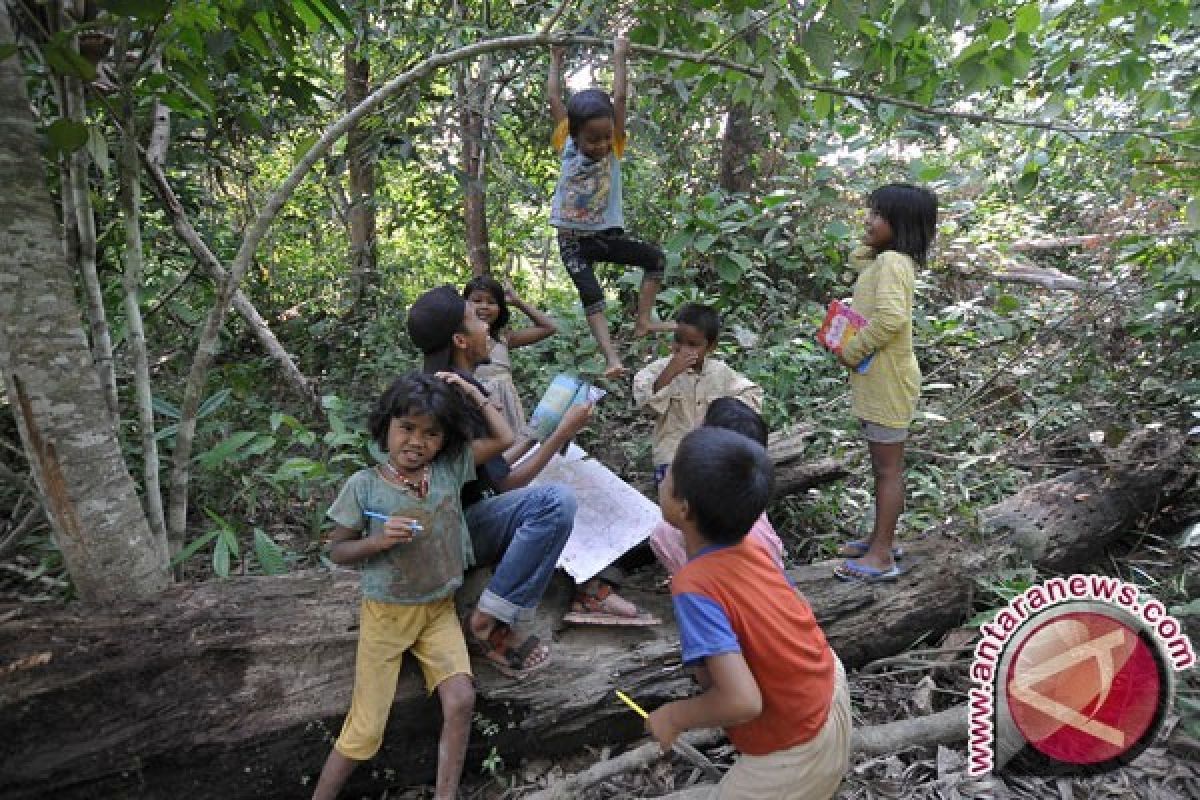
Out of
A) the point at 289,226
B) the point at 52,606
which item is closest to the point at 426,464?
the point at 52,606

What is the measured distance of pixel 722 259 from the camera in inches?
216

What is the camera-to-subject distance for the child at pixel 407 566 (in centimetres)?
247

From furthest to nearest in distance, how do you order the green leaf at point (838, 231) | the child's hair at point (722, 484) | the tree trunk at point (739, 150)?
the tree trunk at point (739, 150) → the green leaf at point (838, 231) → the child's hair at point (722, 484)

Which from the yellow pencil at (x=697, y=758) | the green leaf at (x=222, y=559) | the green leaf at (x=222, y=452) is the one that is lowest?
the yellow pencil at (x=697, y=758)

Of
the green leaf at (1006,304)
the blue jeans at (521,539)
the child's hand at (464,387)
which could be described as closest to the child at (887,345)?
the blue jeans at (521,539)

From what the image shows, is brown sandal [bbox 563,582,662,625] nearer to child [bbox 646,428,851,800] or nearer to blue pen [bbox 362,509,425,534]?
blue pen [bbox 362,509,425,534]

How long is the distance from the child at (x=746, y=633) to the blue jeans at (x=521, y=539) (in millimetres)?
851

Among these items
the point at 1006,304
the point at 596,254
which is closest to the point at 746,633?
the point at 596,254

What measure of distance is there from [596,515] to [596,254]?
1533 millimetres

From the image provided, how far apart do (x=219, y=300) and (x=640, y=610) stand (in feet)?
7.21

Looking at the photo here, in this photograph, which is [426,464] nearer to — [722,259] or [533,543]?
[533,543]

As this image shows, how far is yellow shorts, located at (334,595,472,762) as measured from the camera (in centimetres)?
245

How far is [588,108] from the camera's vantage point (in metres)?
3.67

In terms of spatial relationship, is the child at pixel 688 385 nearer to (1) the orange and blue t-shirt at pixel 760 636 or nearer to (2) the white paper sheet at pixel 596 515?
(2) the white paper sheet at pixel 596 515
